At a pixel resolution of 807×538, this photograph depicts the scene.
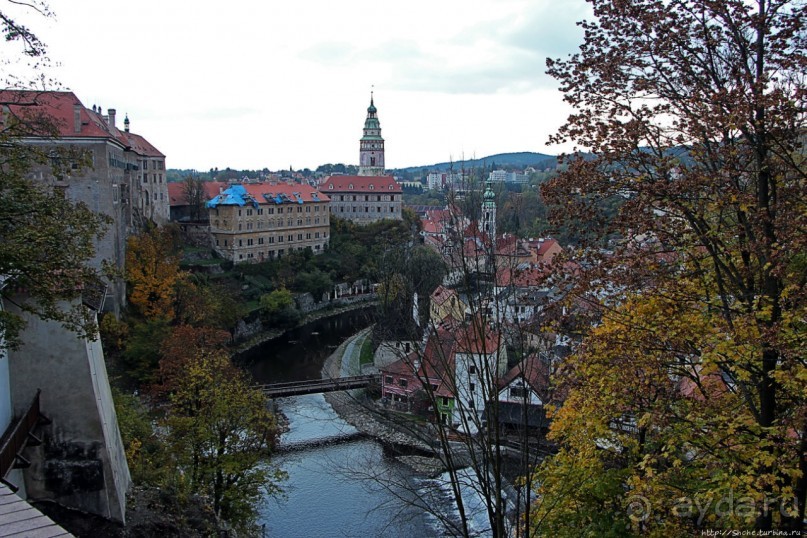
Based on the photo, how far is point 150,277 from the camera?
23094 mm

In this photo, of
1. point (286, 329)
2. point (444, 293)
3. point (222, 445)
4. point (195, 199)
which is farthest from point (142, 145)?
point (444, 293)

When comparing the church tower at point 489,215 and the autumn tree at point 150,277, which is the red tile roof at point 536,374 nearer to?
the church tower at point 489,215

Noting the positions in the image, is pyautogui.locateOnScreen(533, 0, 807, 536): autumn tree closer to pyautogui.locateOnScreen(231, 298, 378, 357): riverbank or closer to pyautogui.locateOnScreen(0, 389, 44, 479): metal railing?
pyautogui.locateOnScreen(0, 389, 44, 479): metal railing

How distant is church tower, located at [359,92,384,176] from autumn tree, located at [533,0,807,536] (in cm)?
5636

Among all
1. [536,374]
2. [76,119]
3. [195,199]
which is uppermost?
[76,119]

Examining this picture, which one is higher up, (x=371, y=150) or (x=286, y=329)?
(x=371, y=150)

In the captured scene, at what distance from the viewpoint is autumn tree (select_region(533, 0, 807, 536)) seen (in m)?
3.53

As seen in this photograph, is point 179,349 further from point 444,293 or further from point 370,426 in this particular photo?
point 444,293

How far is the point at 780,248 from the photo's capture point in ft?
11.0

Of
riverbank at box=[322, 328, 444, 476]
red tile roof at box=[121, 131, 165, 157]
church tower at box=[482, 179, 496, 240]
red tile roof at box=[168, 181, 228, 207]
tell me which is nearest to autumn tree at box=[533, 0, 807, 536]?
church tower at box=[482, 179, 496, 240]

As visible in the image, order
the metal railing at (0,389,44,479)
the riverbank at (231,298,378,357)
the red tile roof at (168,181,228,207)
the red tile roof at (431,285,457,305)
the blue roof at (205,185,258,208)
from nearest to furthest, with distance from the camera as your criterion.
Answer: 1. the red tile roof at (431,285,457,305)
2. the metal railing at (0,389,44,479)
3. the riverbank at (231,298,378,357)
4. the blue roof at (205,185,258,208)
5. the red tile roof at (168,181,228,207)

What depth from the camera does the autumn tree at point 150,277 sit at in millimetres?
22734

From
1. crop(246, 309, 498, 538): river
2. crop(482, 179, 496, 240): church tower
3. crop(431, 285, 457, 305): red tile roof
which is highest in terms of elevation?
crop(482, 179, 496, 240): church tower

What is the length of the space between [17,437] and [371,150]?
5563 cm
